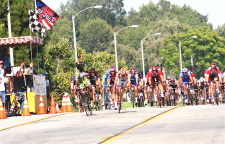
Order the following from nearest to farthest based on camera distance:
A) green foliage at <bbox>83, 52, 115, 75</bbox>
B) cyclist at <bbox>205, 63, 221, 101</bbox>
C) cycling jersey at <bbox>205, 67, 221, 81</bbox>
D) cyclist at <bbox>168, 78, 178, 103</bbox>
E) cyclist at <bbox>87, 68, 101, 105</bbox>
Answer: cyclist at <bbox>87, 68, 101, 105</bbox> < cyclist at <bbox>205, 63, 221, 101</bbox> < cycling jersey at <bbox>205, 67, 221, 81</bbox> < cyclist at <bbox>168, 78, 178, 103</bbox> < green foliage at <bbox>83, 52, 115, 75</bbox>

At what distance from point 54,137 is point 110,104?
1656 cm

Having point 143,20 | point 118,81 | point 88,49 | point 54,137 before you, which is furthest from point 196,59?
point 54,137

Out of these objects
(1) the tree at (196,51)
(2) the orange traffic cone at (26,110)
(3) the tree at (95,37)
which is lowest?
Result: (2) the orange traffic cone at (26,110)

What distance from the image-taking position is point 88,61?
77.4 m

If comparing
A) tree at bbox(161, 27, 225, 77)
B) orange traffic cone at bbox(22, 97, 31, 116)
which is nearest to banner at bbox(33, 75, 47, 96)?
orange traffic cone at bbox(22, 97, 31, 116)

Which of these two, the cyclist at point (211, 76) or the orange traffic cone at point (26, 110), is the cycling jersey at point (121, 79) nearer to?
the orange traffic cone at point (26, 110)

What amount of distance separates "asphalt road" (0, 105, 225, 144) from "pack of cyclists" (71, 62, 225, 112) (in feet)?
15.0

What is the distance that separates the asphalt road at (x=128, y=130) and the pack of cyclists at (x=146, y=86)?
15.0 ft

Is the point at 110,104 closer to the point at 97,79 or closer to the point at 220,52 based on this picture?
the point at 97,79

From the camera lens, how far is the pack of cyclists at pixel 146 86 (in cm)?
2902

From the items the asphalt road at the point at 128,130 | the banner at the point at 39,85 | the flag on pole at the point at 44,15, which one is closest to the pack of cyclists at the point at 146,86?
the banner at the point at 39,85

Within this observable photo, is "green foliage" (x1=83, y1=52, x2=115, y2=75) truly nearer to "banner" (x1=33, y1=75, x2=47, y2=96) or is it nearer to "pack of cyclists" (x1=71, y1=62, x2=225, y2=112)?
"pack of cyclists" (x1=71, y1=62, x2=225, y2=112)

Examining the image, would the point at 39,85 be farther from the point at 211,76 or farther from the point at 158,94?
the point at 211,76

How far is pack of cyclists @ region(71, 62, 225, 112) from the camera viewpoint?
29.0 meters
